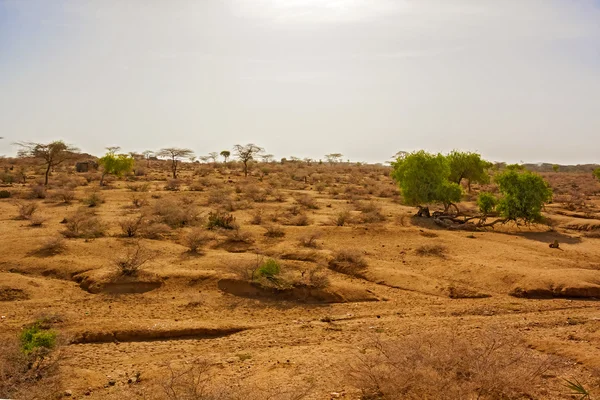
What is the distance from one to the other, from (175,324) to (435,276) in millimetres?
7585

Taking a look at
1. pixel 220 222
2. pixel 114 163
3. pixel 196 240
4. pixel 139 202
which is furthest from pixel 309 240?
pixel 114 163

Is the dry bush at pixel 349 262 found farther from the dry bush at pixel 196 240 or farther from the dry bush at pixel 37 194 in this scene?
the dry bush at pixel 37 194

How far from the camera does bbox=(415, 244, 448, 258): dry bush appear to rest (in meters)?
15.5

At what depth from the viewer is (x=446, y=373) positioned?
6.25m

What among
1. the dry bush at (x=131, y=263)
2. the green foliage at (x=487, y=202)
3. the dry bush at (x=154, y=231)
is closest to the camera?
the dry bush at (x=131, y=263)

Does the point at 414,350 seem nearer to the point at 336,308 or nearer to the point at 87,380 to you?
the point at 336,308

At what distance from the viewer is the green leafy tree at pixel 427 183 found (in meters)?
22.6

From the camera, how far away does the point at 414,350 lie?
22.1 feet

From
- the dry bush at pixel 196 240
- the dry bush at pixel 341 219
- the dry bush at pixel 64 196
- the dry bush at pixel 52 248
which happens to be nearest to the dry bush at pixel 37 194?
the dry bush at pixel 64 196

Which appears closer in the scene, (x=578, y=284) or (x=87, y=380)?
(x=87, y=380)

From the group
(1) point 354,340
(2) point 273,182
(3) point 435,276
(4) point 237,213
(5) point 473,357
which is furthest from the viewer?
(2) point 273,182

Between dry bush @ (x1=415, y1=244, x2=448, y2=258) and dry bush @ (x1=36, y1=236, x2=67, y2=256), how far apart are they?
11.3m

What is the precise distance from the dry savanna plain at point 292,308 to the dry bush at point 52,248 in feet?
0.21

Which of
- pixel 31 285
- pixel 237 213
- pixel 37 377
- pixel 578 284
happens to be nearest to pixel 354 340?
pixel 37 377
